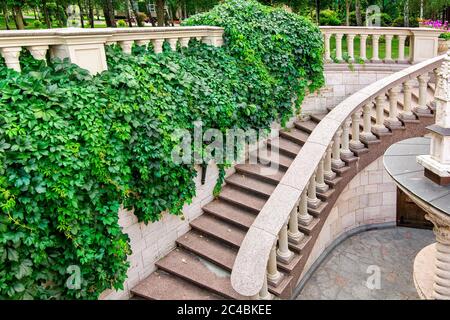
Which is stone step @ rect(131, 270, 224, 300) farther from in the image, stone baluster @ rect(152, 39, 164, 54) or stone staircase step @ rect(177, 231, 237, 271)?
stone baluster @ rect(152, 39, 164, 54)

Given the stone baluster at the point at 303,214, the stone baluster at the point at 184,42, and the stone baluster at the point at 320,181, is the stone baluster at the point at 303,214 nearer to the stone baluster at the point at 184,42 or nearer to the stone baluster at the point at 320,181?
the stone baluster at the point at 320,181

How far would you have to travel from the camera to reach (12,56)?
4.51 meters

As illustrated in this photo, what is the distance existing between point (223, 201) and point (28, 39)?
3951 millimetres

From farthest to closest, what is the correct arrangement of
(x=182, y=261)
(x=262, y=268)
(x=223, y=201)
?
(x=223, y=201)
(x=182, y=261)
(x=262, y=268)

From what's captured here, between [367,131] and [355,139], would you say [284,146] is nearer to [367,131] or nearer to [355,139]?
[355,139]

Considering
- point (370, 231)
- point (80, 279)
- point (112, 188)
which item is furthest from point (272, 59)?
point (80, 279)

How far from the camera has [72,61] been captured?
492 cm

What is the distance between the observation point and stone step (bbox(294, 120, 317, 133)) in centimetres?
855

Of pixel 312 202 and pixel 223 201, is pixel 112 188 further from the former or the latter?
pixel 312 202

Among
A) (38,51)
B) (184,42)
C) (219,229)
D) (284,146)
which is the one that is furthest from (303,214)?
(38,51)

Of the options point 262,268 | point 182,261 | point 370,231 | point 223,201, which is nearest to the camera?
A: point 262,268

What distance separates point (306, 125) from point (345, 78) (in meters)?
1.75

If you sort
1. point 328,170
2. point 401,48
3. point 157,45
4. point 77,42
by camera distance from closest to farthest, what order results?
point 77,42
point 157,45
point 328,170
point 401,48

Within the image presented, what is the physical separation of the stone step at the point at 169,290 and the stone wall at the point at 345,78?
541 centimetres
